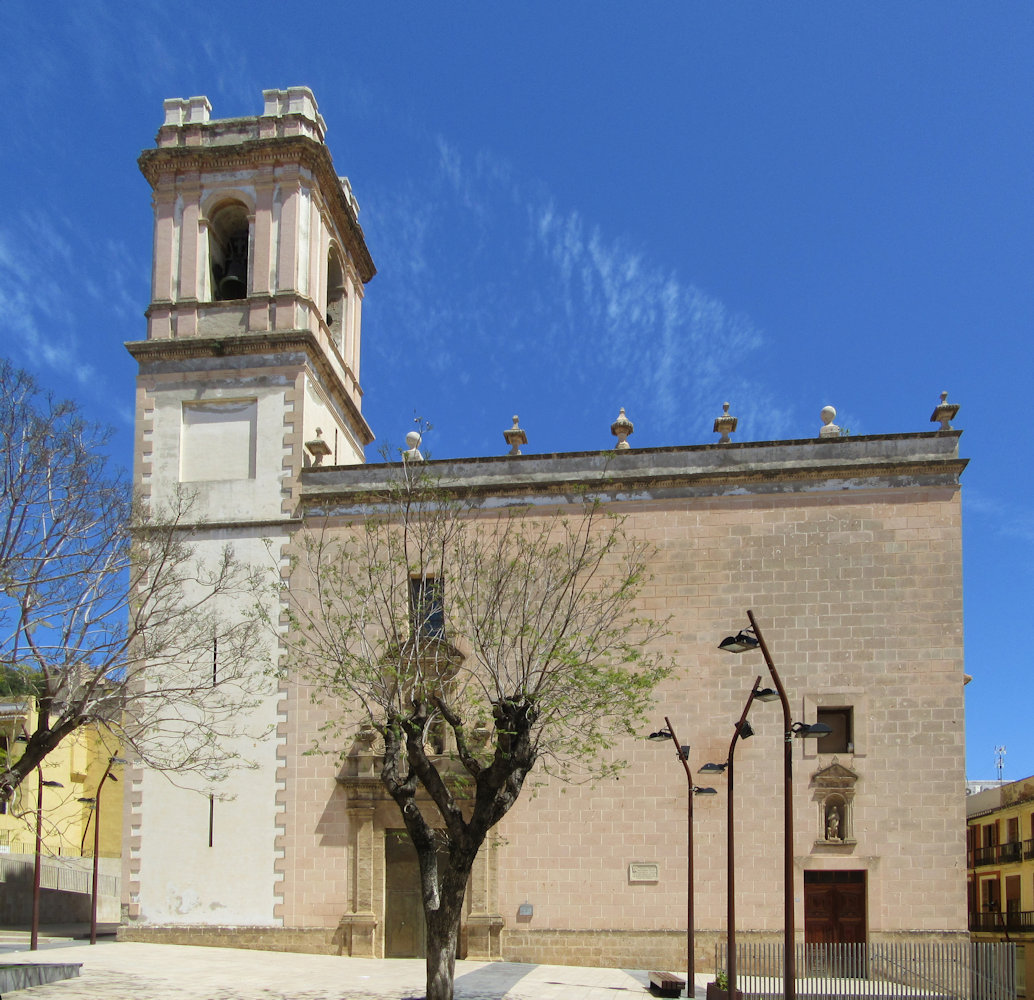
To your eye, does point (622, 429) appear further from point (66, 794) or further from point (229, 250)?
point (66, 794)

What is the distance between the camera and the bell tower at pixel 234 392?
2173cm

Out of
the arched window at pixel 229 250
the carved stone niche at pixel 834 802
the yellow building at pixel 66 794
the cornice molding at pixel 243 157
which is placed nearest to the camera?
the carved stone niche at pixel 834 802

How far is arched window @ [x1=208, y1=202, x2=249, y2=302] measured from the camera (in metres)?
25.2

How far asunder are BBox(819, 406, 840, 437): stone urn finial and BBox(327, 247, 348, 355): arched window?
10766 mm

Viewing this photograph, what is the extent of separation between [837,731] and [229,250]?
1590 cm

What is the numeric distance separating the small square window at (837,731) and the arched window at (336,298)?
13.2 metres

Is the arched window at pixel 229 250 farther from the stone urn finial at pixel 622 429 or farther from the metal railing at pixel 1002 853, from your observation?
the metal railing at pixel 1002 853

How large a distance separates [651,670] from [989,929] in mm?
27110

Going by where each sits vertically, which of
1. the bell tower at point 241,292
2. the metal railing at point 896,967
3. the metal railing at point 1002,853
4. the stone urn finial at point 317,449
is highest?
the bell tower at point 241,292

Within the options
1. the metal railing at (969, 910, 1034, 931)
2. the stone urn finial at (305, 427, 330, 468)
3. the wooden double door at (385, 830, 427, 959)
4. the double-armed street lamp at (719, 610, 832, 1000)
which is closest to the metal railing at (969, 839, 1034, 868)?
the metal railing at (969, 910, 1034, 931)

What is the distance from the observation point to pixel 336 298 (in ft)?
90.4

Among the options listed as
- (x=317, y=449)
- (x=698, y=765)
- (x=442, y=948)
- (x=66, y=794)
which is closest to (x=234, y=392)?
(x=317, y=449)

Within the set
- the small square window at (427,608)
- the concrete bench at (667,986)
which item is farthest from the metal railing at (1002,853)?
the concrete bench at (667,986)

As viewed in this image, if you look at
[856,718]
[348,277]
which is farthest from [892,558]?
[348,277]
